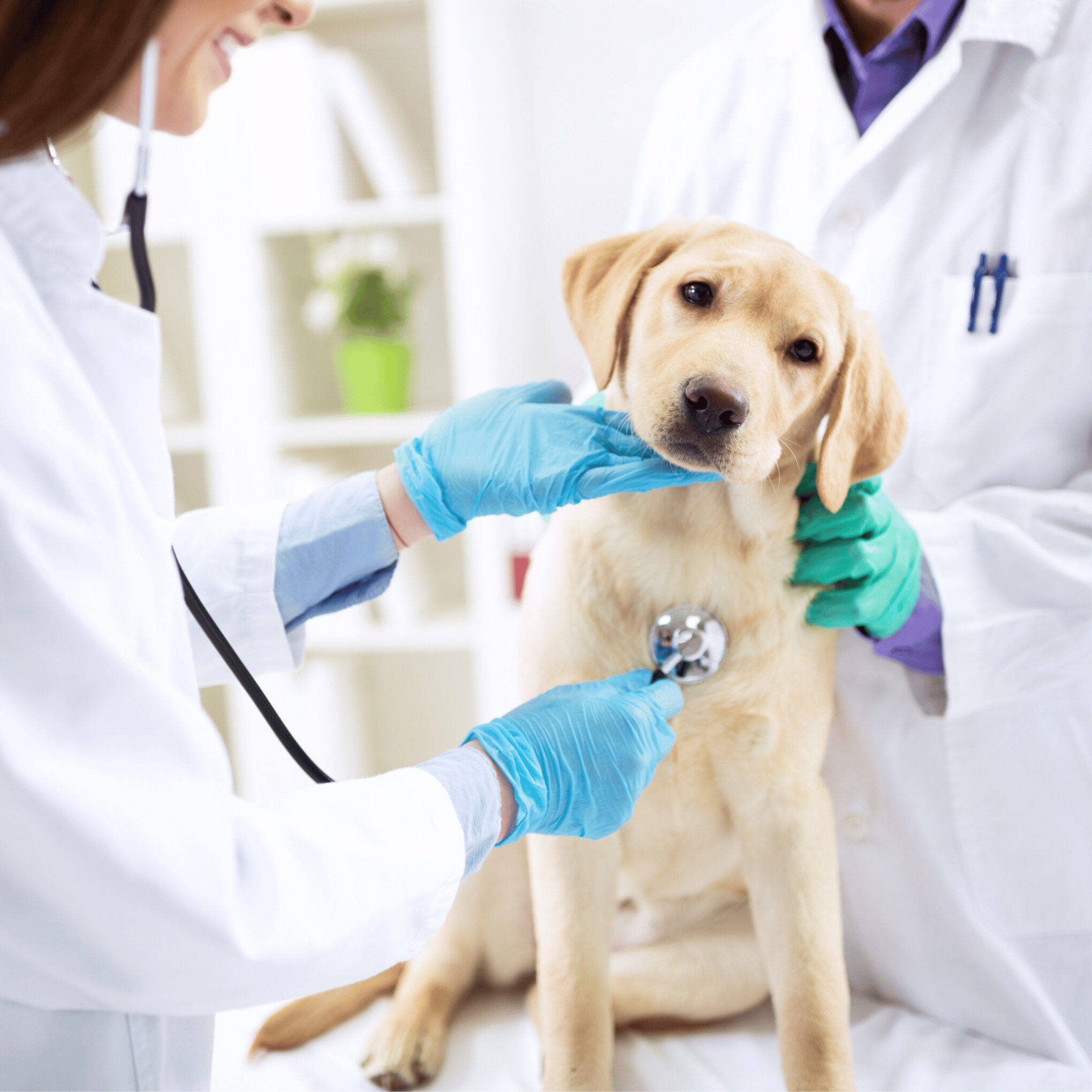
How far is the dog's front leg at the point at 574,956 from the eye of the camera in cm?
80

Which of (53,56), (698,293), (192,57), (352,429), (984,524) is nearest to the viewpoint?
(53,56)

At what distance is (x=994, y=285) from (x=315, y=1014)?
3.36ft

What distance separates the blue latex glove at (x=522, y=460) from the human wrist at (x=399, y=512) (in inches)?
0.6

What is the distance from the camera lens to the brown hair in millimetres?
468

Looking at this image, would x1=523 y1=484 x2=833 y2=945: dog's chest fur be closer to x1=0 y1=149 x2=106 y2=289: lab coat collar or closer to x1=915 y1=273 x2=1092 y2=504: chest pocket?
x1=915 y1=273 x2=1092 y2=504: chest pocket

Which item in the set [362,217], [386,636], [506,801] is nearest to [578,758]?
[506,801]

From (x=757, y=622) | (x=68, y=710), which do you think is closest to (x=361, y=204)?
(x=757, y=622)

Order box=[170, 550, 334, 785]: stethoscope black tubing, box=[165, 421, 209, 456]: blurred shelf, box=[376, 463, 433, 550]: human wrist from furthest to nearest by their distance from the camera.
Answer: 1. box=[165, 421, 209, 456]: blurred shelf
2. box=[376, 463, 433, 550]: human wrist
3. box=[170, 550, 334, 785]: stethoscope black tubing

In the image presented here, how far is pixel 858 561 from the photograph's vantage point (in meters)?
0.81

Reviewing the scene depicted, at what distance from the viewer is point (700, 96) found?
1134 mm

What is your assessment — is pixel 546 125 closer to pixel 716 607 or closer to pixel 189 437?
pixel 189 437

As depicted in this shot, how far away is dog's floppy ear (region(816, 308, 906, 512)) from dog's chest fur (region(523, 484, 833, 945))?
7 cm

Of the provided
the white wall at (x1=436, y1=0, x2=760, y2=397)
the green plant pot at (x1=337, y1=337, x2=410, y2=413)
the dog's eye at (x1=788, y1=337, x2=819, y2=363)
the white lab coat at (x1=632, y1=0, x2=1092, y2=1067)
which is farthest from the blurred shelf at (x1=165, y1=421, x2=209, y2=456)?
the dog's eye at (x1=788, y1=337, x2=819, y2=363)

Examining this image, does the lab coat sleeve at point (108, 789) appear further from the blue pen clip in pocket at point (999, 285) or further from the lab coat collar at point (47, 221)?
the blue pen clip in pocket at point (999, 285)
